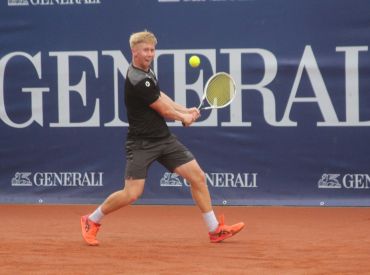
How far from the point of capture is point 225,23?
9.71m

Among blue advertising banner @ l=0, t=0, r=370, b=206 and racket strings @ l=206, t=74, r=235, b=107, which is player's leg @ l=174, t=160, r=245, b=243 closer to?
racket strings @ l=206, t=74, r=235, b=107

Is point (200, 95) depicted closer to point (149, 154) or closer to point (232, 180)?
point (232, 180)

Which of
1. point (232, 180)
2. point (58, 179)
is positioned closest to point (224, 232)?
point (232, 180)

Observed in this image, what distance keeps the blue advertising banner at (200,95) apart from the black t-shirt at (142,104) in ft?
8.10

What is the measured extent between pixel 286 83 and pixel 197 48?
35.3 inches

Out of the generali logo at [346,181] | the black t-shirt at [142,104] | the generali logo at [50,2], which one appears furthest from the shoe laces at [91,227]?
the generali logo at [50,2]

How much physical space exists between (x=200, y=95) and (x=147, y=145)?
2519 millimetres

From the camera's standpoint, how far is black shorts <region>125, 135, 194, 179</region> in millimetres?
7277

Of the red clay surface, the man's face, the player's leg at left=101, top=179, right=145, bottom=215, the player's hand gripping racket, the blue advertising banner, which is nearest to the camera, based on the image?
the red clay surface

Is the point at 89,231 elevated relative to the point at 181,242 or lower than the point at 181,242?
elevated

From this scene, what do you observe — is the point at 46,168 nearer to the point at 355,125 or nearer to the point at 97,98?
the point at 97,98

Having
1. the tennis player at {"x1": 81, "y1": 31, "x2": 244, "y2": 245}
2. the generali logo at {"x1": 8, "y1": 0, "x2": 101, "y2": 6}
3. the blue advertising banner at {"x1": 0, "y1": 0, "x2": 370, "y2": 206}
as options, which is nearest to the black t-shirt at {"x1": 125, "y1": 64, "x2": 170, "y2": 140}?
the tennis player at {"x1": 81, "y1": 31, "x2": 244, "y2": 245}

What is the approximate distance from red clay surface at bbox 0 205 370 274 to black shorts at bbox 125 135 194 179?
54 centimetres

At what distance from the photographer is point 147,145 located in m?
7.30
